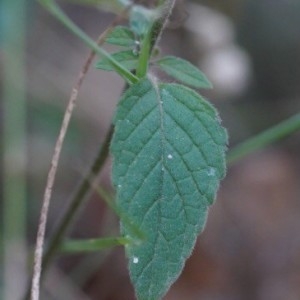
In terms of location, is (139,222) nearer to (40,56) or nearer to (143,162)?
(143,162)

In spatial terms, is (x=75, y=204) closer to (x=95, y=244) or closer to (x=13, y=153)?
(x=95, y=244)

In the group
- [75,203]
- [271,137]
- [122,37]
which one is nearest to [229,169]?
[271,137]

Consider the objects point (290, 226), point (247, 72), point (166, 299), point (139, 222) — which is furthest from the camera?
point (247, 72)

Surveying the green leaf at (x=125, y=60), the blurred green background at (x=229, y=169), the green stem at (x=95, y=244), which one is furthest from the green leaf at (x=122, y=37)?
the blurred green background at (x=229, y=169)

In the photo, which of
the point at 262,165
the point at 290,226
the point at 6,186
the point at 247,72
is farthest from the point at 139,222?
the point at 247,72

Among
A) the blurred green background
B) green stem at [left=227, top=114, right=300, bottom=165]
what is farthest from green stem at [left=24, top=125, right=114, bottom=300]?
the blurred green background

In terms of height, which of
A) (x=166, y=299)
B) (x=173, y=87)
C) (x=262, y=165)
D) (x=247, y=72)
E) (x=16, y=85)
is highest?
(x=173, y=87)
